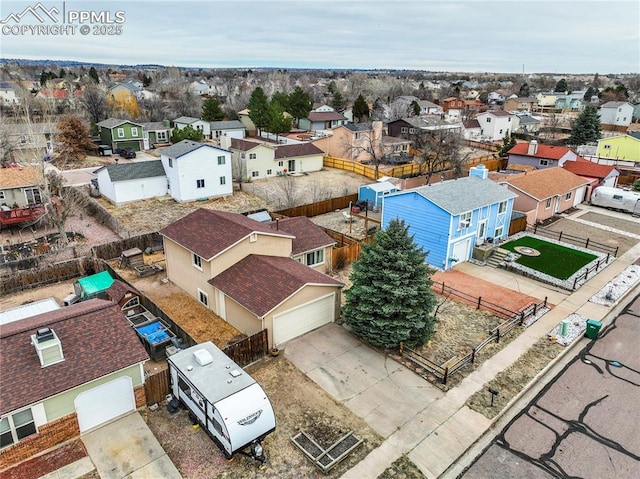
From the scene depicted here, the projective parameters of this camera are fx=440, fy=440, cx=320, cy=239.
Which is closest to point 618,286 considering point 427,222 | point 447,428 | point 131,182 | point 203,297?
point 427,222

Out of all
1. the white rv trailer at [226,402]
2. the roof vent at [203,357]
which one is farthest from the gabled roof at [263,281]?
the white rv trailer at [226,402]

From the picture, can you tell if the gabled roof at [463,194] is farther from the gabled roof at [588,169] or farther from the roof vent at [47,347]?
the roof vent at [47,347]

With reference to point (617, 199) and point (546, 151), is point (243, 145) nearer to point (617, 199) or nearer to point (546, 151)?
point (546, 151)

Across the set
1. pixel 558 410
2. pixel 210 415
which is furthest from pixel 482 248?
pixel 210 415

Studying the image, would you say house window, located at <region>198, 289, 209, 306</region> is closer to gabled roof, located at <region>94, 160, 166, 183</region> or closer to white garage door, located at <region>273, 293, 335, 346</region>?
white garage door, located at <region>273, 293, 335, 346</region>

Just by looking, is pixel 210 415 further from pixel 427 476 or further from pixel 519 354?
pixel 519 354
